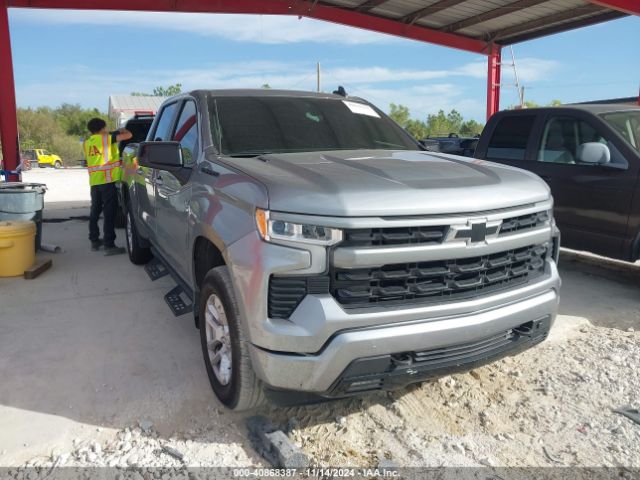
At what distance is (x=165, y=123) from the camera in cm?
503

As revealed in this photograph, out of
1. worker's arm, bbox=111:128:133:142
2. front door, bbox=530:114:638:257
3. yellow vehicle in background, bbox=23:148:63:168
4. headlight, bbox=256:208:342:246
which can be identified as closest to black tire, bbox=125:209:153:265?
worker's arm, bbox=111:128:133:142

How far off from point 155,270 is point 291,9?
8312 mm

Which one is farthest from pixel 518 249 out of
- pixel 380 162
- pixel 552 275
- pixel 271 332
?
pixel 271 332

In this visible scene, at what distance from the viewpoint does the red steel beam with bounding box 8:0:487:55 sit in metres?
10.3

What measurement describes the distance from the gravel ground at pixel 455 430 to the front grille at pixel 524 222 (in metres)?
1.12

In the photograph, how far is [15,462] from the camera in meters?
2.74

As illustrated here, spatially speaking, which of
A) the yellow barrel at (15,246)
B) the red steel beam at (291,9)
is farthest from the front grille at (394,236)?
the red steel beam at (291,9)

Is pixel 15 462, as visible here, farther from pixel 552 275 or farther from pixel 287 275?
pixel 552 275

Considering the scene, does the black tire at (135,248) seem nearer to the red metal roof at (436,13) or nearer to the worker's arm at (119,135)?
the worker's arm at (119,135)

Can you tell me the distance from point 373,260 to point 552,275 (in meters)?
1.33

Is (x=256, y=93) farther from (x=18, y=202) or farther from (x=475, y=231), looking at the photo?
(x=18, y=202)

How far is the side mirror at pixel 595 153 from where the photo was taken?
203 inches

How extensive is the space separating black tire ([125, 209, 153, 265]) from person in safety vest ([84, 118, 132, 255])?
2.76 ft

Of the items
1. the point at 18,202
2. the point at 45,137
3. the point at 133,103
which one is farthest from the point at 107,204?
the point at 45,137
